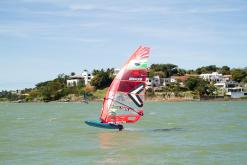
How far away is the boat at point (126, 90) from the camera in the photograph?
33812 mm

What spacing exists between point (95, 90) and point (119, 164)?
163 metres

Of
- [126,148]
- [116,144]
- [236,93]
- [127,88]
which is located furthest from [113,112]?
[236,93]

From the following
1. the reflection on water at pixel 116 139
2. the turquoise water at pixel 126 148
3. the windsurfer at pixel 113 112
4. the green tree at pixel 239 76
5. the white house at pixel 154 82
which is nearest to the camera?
the turquoise water at pixel 126 148

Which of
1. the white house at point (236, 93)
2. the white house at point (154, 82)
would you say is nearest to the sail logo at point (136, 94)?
the white house at point (236, 93)

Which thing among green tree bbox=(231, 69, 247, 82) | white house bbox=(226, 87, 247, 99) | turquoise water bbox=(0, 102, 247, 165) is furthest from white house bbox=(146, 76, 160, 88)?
turquoise water bbox=(0, 102, 247, 165)

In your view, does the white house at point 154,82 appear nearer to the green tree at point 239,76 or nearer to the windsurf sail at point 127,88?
the green tree at point 239,76

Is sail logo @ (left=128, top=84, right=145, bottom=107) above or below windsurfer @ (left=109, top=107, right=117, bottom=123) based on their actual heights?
above

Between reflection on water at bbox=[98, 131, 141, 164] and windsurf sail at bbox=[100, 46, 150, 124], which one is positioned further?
windsurf sail at bbox=[100, 46, 150, 124]

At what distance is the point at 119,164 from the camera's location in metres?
22.7

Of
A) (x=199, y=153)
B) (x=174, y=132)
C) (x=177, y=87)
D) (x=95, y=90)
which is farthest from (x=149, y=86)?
(x=199, y=153)

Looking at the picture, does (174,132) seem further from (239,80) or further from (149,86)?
(239,80)

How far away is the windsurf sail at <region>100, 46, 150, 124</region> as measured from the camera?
3381 centimetres

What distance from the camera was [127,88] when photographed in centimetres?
3394

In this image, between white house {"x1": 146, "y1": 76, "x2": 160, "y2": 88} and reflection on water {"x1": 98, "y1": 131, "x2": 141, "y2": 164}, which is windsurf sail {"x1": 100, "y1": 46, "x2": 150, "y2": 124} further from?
white house {"x1": 146, "y1": 76, "x2": 160, "y2": 88}
